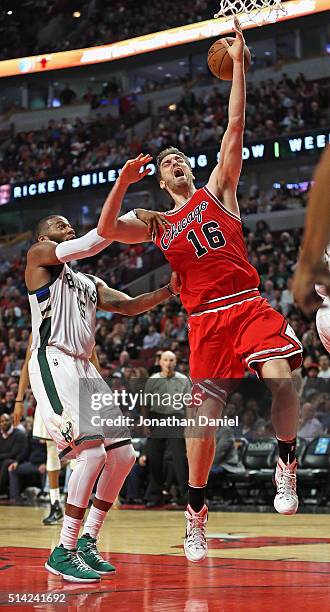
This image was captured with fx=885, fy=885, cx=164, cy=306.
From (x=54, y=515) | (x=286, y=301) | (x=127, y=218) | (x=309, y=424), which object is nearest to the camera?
(x=127, y=218)

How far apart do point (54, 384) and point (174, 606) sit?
5.96 ft

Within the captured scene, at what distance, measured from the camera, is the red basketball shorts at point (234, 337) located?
16.6 ft

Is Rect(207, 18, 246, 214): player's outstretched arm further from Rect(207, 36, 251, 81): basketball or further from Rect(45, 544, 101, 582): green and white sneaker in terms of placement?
Rect(45, 544, 101, 582): green and white sneaker

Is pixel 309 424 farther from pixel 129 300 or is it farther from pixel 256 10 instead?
pixel 256 10

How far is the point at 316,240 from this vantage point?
7.37ft

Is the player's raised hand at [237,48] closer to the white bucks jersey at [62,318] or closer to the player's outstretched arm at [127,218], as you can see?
the player's outstretched arm at [127,218]

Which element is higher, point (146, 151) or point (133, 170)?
A: point (133, 170)

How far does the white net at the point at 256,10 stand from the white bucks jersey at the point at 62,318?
7.11 ft

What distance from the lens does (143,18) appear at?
28.7 m

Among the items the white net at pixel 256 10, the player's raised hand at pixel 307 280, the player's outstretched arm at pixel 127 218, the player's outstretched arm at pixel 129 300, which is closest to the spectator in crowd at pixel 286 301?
the white net at pixel 256 10

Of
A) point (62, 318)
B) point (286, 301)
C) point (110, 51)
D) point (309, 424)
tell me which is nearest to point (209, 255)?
point (62, 318)

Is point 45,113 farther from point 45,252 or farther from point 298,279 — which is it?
point 298,279

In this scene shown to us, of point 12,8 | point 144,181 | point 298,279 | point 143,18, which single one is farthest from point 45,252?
point 12,8

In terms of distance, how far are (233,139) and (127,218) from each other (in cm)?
86
